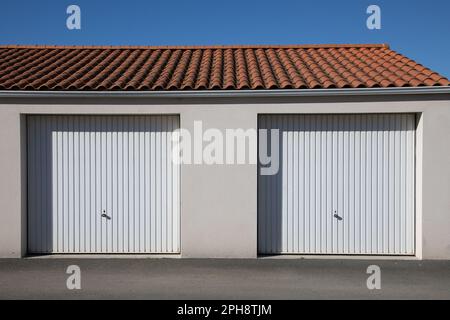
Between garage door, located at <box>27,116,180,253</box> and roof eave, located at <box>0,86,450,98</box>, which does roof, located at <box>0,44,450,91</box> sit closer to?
roof eave, located at <box>0,86,450,98</box>

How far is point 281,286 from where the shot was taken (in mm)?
6902

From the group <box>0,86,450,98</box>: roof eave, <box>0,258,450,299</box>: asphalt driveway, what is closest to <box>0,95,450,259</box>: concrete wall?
<box>0,86,450,98</box>: roof eave

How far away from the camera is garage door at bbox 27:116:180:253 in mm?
8859

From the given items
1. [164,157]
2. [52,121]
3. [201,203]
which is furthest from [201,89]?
[52,121]

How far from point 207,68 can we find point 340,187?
12.9 ft

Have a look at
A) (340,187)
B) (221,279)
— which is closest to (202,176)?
(221,279)

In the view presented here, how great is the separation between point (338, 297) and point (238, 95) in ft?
12.8

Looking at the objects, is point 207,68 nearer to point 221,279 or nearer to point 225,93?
point 225,93

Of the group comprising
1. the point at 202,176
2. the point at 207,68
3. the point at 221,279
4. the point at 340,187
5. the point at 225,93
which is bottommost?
the point at 221,279

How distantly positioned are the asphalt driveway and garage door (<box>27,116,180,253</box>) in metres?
0.51

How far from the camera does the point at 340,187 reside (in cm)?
877

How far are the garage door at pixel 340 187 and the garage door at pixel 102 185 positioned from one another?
1.88 metres

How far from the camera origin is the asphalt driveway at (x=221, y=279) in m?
6.53
